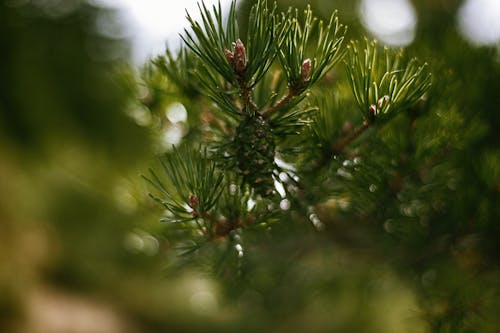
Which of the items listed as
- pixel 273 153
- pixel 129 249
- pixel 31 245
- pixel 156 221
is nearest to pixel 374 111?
pixel 273 153

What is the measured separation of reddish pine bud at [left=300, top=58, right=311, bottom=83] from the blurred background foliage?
7 centimetres

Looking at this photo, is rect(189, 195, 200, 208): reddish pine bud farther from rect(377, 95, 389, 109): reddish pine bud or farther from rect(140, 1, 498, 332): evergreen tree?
rect(377, 95, 389, 109): reddish pine bud

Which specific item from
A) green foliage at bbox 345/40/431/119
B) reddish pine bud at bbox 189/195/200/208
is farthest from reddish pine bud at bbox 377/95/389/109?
reddish pine bud at bbox 189/195/200/208

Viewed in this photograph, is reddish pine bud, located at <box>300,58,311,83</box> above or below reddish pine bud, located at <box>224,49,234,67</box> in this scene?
below

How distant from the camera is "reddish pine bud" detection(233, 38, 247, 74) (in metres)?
0.18

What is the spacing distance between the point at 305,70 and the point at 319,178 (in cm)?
9

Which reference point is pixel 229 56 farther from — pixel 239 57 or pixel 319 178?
pixel 319 178

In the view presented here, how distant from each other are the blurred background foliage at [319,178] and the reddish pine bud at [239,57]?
3.5 inches

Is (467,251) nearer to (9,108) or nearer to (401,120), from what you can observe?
(401,120)

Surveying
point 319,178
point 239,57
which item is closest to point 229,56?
point 239,57

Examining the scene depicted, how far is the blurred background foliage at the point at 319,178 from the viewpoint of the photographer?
0.29 metres

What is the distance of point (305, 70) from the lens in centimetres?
19

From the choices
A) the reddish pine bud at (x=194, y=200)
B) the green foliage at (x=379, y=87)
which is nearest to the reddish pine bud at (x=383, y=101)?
the green foliage at (x=379, y=87)

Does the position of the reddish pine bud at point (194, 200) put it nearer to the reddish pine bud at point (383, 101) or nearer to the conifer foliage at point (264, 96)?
the conifer foliage at point (264, 96)
